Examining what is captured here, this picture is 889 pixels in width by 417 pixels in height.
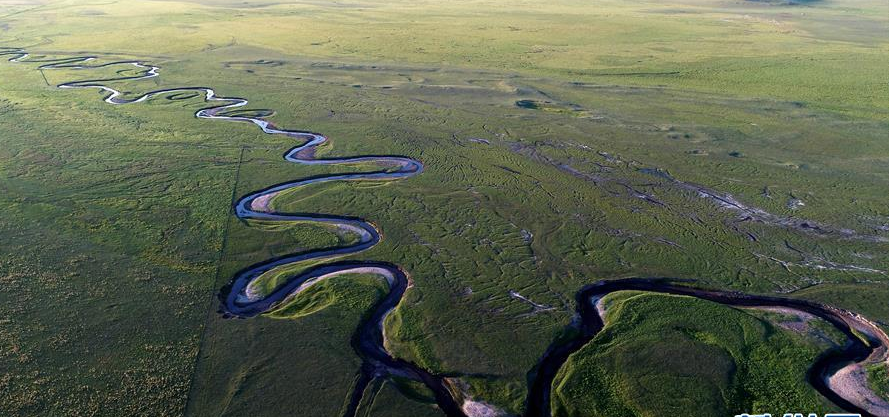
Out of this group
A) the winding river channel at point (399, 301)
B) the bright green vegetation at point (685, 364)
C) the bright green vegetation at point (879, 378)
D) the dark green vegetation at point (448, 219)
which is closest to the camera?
the bright green vegetation at point (685, 364)

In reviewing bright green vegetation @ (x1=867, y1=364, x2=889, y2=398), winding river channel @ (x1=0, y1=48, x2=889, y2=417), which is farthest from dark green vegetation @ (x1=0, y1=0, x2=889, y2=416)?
winding river channel @ (x1=0, y1=48, x2=889, y2=417)

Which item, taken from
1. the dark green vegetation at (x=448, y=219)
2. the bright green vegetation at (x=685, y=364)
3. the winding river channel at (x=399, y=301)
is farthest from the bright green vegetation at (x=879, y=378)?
the bright green vegetation at (x=685, y=364)

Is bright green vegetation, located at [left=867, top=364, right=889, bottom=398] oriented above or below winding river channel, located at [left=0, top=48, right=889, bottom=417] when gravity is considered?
above

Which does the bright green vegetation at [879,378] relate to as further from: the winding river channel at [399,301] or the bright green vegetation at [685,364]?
the bright green vegetation at [685,364]

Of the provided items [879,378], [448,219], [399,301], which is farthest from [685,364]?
[448,219]

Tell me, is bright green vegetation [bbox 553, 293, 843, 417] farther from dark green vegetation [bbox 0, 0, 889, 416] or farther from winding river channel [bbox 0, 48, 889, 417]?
winding river channel [bbox 0, 48, 889, 417]
